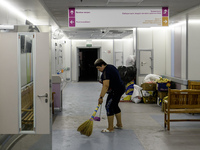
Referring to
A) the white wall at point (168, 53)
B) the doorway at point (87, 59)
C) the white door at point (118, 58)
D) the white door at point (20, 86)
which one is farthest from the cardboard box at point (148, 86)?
the doorway at point (87, 59)

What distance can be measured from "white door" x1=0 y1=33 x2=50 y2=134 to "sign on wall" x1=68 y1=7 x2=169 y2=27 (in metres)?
3.22

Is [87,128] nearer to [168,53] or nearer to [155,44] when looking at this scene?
[168,53]

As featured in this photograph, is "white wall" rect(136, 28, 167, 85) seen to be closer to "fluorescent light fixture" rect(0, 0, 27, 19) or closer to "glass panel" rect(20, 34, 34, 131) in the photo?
"fluorescent light fixture" rect(0, 0, 27, 19)

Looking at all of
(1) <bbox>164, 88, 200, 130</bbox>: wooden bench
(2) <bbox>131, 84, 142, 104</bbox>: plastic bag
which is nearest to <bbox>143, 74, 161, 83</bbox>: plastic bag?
(2) <bbox>131, 84, 142, 104</bbox>: plastic bag

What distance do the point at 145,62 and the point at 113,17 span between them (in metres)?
3.75

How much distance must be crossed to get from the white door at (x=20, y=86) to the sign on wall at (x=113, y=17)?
322cm

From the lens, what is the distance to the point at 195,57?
7840 millimetres

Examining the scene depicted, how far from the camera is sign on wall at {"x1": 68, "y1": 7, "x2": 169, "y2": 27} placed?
7062 millimetres

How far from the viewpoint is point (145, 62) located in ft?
34.4

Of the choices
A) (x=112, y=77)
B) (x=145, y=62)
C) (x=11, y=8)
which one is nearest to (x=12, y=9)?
(x=11, y=8)

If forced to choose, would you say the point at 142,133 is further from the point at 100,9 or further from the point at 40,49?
the point at 100,9

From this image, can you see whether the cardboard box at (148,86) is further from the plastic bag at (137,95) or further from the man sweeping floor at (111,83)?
the man sweeping floor at (111,83)

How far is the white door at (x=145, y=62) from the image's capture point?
34.3 ft

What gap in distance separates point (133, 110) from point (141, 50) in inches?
124
